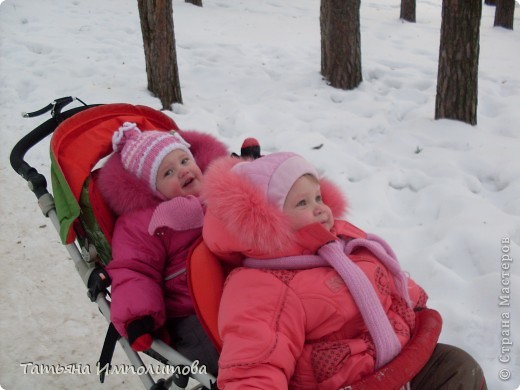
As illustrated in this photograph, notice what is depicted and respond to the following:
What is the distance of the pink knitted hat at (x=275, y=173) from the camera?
1.98m

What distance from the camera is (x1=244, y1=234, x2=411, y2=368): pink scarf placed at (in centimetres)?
185

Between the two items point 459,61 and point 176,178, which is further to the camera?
point 459,61

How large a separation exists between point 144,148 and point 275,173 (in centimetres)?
80

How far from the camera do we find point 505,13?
30.8ft

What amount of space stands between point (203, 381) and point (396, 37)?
749cm

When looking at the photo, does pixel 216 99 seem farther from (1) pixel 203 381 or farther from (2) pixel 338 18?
(1) pixel 203 381

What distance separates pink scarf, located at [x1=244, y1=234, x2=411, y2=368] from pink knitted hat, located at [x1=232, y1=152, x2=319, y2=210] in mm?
214

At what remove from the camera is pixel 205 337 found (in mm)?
2143

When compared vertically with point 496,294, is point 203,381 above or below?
above

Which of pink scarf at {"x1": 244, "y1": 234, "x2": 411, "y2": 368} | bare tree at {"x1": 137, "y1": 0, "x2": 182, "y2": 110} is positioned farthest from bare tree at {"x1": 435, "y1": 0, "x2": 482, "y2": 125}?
pink scarf at {"x1": 244, "y1": 234, "x2": 411, "y2": 368}

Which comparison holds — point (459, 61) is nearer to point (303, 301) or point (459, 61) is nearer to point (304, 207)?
point (304, 207)

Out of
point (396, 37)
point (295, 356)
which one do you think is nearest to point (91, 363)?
point (295, 356)

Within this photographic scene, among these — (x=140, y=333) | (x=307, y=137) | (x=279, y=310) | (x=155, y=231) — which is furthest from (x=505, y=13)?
(x=140, y=333)

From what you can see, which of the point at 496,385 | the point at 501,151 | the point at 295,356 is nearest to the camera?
the point at 295,356
